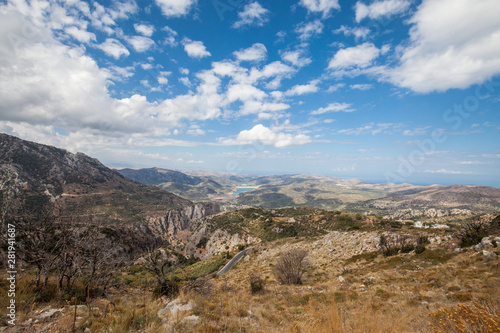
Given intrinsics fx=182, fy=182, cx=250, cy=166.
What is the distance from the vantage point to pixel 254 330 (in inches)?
229

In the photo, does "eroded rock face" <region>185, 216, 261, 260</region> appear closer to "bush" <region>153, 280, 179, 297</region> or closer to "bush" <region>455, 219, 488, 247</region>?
"bush" <region>455, 219, 488, 247</region>

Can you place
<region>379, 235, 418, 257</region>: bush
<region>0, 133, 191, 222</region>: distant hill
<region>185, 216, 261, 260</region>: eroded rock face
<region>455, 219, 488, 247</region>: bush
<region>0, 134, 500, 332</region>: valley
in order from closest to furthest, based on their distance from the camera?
1. <region>0, 134, 500, 332</region>: valley
2. <region>455, 219, 488, 247</region>: bush
3. <region>379, 235, 418, 257</region>: bush
4. <region>185, 216, 261, 260</region>: eroded rock face
5. <region>0, 133, 191, 222</region>: distant hill

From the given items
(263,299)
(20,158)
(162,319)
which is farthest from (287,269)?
(20,158)

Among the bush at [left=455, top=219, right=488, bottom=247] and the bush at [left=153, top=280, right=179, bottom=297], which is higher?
the bush at [left=455, top=219, right=488, bottom=247]

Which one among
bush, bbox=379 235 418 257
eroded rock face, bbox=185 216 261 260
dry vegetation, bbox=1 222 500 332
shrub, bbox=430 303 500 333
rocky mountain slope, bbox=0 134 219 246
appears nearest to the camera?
shrub, bbox=430 303 500 333

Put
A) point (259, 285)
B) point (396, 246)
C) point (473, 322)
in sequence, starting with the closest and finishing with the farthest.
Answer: point (473, 322), point (259, 285), point (396, 246)

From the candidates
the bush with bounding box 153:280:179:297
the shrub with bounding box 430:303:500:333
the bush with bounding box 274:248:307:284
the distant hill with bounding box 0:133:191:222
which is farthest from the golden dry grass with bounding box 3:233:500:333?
the distant hill with bounding box 0:133:191:222

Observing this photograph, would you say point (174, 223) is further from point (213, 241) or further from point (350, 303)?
point (350, 303)

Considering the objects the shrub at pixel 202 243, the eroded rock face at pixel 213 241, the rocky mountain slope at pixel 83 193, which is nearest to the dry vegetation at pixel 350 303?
the eroded rock face at pixel 213 241

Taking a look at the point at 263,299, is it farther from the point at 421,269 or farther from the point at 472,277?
the point at 421,269

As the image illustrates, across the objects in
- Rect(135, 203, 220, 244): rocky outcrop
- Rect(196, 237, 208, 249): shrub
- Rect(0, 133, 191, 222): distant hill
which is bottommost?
Rect(135, 203, 220, 244): rocky outcrop

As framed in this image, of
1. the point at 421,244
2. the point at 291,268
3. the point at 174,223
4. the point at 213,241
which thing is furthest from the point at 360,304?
the point at 174,223

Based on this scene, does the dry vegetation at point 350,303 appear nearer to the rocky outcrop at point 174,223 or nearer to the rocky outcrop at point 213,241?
the rocky outcrop at point 213,241

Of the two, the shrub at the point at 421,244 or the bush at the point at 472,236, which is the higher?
the bush at the point at 472,236
